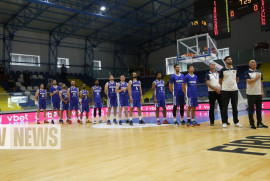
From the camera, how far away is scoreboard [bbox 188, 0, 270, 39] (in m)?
9.98

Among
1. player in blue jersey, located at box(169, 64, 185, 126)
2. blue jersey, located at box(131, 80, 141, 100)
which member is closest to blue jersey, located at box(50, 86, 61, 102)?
blue jersey, located at box(131, 80, 141, 100)

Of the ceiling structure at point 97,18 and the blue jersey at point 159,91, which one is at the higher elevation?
the ceiling structure at point 97,18

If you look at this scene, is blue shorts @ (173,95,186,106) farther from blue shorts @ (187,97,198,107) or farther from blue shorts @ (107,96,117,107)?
blue shorts @ (107,96,117,107)

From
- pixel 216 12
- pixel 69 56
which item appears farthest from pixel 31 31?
pixel 216 12

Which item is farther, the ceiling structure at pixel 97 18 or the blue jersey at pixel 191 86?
the ceiling structure at pixel 97 18

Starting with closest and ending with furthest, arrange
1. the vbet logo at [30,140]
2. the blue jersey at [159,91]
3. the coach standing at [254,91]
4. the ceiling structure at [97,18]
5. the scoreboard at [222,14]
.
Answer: the vbet logo at [30,140], the coach standing at [254,91], the blue jersey at [159,91], the scoreboard at [222,14], the ceiling structure at [97,18]

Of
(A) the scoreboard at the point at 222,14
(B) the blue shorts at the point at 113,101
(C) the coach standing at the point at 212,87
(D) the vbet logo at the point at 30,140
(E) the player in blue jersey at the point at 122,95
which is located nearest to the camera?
(D) the vbet logo at the point at 30,140

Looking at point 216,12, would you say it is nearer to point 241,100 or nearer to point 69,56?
point 241,100

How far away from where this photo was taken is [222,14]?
36.4 ft

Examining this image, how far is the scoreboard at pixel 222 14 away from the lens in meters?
9.98

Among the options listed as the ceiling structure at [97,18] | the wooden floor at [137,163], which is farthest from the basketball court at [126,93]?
the ceiling structure at [97,18]

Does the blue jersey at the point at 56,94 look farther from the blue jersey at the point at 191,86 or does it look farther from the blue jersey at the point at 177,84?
the blue jersey at the point at 191,86

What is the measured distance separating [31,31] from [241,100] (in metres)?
18.4

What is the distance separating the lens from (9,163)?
323 centimetres
